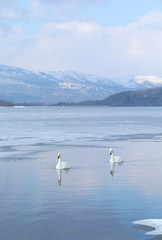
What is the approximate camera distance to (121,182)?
20.0 m

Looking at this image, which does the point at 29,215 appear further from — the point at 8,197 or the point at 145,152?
the point at 145,152

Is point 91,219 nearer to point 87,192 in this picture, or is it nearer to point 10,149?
point 87,192

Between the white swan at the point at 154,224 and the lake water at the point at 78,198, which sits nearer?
the white swan at the point at 154,224

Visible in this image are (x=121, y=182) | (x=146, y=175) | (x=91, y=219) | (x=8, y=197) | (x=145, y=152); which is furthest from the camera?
(x=145, y=152)

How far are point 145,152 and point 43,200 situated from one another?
16821mm

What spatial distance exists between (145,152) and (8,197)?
16.9m

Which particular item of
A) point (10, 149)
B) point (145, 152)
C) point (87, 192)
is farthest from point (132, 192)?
point (10, 149)

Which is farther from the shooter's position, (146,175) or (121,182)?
(146,175)

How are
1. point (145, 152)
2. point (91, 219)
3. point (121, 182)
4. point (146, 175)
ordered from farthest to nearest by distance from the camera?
point (145, 152) → point (146, 175) → point (121, 182) → point (91, 219)

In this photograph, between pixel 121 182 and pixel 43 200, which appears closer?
pixel 43 200

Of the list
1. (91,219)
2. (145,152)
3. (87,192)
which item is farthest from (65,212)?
A: (145,152)

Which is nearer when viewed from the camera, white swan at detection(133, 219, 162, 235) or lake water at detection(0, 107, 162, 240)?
white swan at detection(133, 219, 162, 235)

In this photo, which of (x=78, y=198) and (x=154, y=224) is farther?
(x=78, y=198)

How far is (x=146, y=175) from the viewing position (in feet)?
70.9
